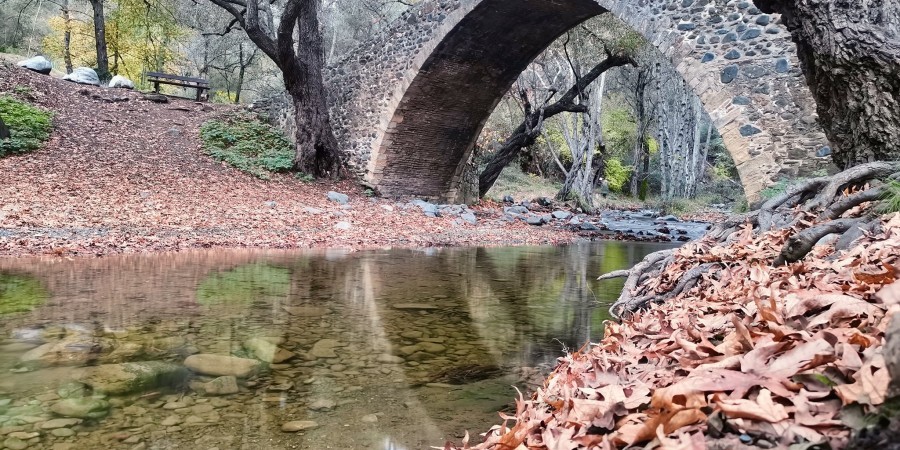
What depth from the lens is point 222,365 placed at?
2.71 m

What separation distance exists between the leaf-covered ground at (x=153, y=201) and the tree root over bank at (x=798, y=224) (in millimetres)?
4761

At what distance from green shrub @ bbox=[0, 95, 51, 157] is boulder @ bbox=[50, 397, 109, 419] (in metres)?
9.80

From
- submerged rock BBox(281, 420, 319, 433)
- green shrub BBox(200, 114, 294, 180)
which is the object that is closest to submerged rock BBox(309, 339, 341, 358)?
submerged rock BBox(281, 420, 319, 433)

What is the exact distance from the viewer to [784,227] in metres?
3.33

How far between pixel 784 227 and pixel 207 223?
6847mm

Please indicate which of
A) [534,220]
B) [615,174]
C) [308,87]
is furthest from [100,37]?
[615,174]

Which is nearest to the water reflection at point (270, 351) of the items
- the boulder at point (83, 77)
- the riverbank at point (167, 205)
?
the riverbank at point (167, 205)

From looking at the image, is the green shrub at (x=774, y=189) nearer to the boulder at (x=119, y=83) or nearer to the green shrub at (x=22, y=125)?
the green shrub at (x=22, y=125)

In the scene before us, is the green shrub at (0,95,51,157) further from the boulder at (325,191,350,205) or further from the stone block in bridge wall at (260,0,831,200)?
the stone block in bridge wall at (260,0,831,200)

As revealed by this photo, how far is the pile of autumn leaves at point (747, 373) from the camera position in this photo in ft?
3.43

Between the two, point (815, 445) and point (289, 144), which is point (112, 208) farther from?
point (815, 445)

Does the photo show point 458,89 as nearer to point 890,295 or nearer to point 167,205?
point 167,205

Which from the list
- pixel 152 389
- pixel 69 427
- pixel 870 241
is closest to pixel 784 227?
pixel 870 241

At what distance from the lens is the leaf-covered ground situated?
6.81 m
